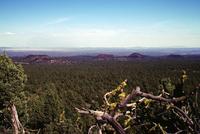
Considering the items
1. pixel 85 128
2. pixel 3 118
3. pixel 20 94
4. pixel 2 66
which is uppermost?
pixel 2 66

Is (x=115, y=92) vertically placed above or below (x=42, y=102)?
above

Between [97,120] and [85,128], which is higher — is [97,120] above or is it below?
above

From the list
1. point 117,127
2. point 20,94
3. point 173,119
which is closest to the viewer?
point 117,127

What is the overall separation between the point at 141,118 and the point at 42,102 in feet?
91.6

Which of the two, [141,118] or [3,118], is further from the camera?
[3,118]

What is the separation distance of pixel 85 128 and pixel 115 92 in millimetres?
24855

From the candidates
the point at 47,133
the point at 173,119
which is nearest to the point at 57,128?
the point at 47,133

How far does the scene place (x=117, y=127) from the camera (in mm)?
3262

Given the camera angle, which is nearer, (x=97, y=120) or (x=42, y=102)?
(x=97, y=120)

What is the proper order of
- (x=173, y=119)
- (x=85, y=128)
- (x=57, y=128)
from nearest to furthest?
(x=173, y=119) → (x=57, y=128) → (x=85, y=128)

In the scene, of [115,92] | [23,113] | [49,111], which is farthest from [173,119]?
[49,111]

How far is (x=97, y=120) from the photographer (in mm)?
3459

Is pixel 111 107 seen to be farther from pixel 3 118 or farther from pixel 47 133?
pixel 3 118

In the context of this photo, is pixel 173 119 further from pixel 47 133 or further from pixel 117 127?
pixel 47 133
